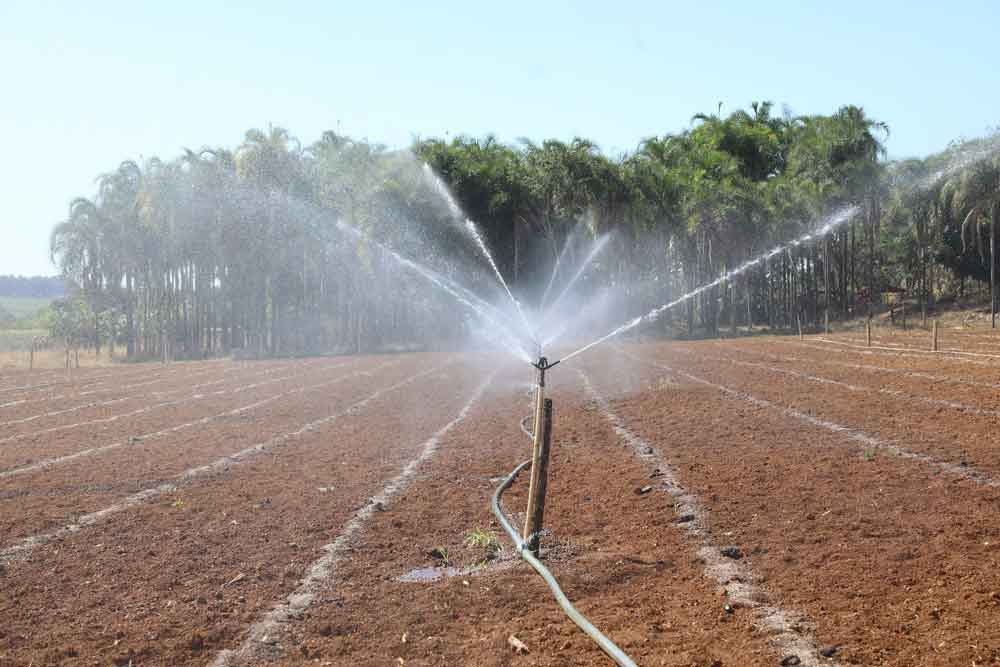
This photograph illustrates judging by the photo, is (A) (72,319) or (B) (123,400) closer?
(B) (123,400)

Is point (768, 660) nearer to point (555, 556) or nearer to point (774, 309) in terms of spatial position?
point (555, 556)

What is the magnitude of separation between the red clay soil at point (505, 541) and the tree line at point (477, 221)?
30337 mm

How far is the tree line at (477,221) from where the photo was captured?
A: 45.7 m

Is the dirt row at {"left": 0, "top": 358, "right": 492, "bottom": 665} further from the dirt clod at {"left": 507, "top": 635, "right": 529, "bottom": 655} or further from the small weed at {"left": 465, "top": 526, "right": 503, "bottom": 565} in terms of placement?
the dirt clod at {"left": 507, "top": 635, "right": 529, "bottom": 655}

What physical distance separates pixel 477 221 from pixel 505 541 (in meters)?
42.3

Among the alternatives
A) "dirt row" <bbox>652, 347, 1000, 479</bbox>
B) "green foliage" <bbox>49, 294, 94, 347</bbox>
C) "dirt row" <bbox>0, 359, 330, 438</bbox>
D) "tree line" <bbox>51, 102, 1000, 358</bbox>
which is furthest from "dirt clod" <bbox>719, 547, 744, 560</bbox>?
"green foliage" <bbox>49, 294, 94, 347</bbox>

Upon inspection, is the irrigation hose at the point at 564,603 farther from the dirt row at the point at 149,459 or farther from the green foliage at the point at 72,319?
the green foliage at the point at 72,319

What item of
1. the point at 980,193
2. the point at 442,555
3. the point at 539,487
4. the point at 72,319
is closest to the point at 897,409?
the point at 539,487

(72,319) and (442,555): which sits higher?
(72,319)

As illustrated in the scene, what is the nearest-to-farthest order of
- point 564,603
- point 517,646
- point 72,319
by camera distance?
point 517,646, point 564,603, point 72,319

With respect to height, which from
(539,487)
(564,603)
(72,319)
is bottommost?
(564,603)

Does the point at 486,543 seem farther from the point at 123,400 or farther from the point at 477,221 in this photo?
the point at 477,221

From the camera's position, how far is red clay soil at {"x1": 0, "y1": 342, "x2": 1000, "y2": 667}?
496cm

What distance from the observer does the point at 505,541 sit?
7.22 metres
